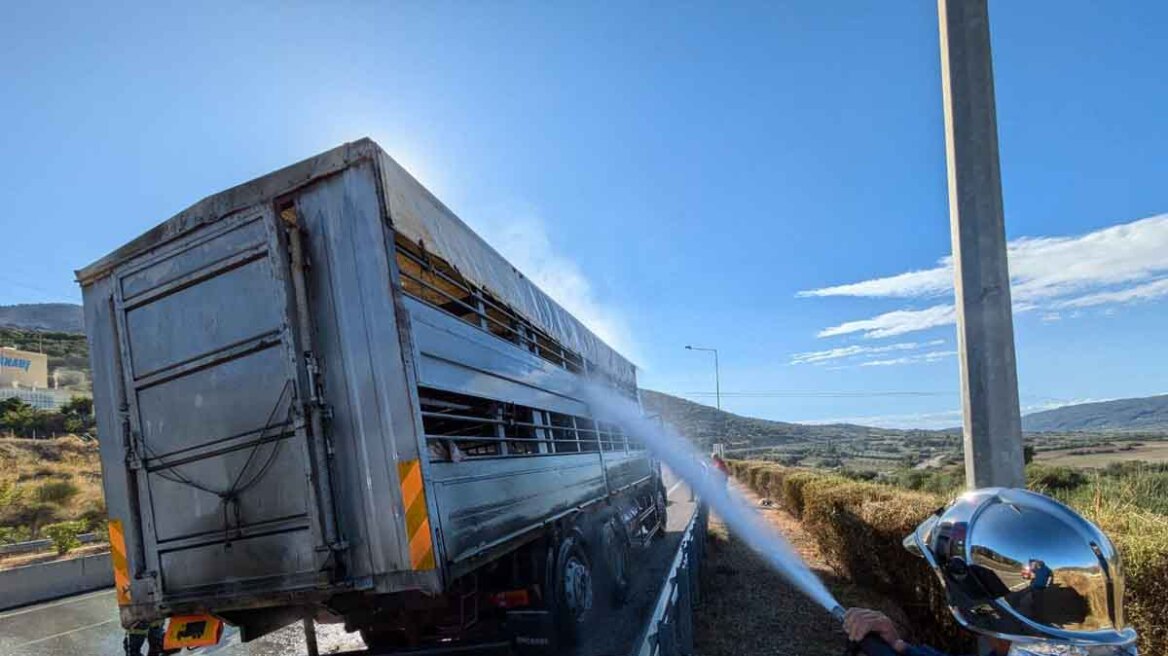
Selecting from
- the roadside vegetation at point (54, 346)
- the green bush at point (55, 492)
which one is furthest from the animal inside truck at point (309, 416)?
the roadside vegetation at point (54, 346)

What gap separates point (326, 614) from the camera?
4.50 metres

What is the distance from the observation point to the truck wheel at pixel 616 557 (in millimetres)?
7863

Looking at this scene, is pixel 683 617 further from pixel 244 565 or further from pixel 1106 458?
pixel 1106 458

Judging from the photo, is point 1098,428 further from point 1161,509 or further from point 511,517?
point 511,517

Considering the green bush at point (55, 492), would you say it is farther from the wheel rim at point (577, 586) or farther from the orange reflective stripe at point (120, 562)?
the wheel rim at point (577, 586)

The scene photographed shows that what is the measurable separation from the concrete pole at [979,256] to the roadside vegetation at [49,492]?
19.6 m

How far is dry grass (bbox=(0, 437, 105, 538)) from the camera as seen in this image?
2269cm

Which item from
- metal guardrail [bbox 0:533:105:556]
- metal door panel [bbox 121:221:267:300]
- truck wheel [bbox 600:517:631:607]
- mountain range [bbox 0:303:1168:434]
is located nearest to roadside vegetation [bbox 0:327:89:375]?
mountain range [bbox 0:303:1168:434]

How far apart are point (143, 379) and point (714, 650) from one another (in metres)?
5.17

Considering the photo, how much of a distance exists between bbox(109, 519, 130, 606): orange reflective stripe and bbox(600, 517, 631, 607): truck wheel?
450cm

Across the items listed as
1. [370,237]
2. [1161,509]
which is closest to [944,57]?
[370,237]

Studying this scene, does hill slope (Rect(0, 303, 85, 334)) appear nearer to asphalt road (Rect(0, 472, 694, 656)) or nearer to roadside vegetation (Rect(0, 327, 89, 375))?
roadside vegetation (Rect(0, 327, 89, 375))

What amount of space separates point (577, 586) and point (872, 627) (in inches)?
179

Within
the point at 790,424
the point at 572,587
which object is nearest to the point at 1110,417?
the point at 572,587
